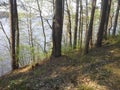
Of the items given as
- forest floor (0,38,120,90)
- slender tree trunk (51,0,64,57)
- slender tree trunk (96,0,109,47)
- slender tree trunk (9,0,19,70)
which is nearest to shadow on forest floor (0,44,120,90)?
forest floor (0,38,120,90)

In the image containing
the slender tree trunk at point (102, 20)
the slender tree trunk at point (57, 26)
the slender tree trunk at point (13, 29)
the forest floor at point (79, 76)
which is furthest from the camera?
the slender tree trunk at point (102, 20)

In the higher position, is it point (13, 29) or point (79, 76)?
point (13, 29)

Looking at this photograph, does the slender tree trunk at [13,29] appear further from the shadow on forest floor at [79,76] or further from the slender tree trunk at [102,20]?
the slender tree trunk at [102,20]

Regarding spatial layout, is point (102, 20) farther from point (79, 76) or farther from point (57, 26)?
point (79, 76)

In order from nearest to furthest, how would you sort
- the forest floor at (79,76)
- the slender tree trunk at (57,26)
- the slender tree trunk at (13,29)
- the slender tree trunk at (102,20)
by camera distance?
the forest floor at (79,76) → the slender tree trunk at (57,26) → the slender tree trunk at (13,29) → the slender tree trunk at (102,20)

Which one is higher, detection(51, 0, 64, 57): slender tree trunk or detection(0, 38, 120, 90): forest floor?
detection(51, 0, 64, 57): slender tree trunk

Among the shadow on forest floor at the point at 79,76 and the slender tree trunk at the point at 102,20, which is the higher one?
the slender tree trunk at the point at 102,20

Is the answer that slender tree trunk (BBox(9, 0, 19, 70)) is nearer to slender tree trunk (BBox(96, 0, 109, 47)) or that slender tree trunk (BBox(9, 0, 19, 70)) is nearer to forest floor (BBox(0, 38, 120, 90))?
forest floor (BBox(0, 38, 120, 90))

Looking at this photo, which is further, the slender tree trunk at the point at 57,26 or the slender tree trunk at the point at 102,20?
the slender tree trunk at the point at 102,20

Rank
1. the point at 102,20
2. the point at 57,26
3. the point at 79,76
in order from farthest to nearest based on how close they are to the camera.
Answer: the point at 102,20
the point at 57,26
the point at 79,76

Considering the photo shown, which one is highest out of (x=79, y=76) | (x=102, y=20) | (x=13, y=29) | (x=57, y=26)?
(x=102, y=20)

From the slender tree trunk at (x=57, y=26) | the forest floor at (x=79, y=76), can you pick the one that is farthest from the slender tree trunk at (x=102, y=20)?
the slender tree trunk at (x=57, y=26)

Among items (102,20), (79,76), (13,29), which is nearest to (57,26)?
(13,29)

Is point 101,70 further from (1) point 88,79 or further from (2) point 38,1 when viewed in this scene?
(2) point 38,1
